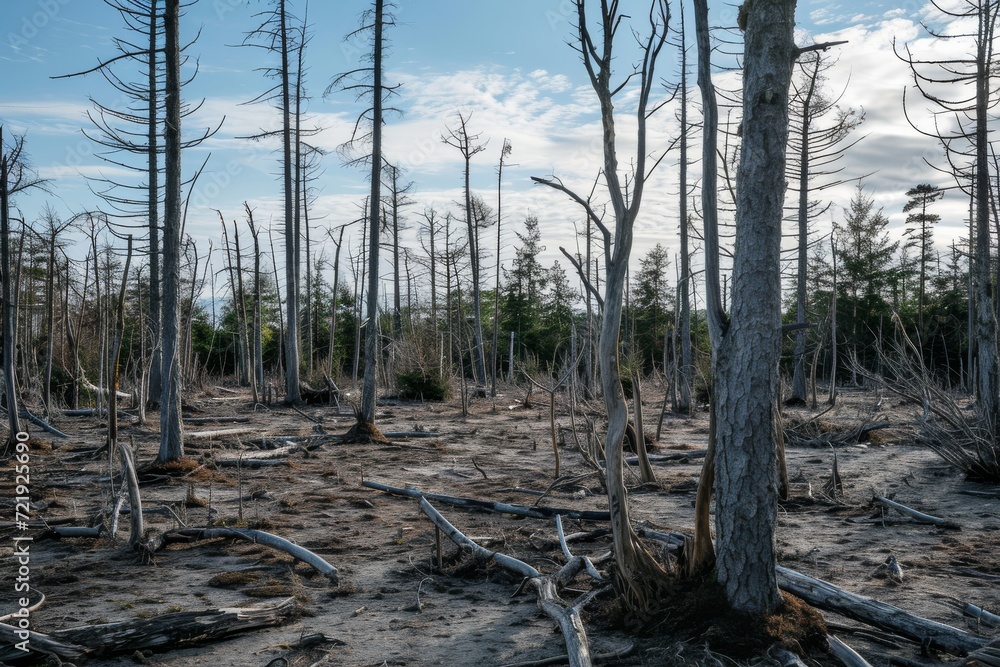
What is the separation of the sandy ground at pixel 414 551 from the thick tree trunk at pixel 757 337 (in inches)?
19.1

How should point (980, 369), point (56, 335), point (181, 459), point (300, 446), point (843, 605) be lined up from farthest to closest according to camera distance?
point (56, 335)
point (300, 446)
point (181, 459)
point (980, 369)
point (843, 605)

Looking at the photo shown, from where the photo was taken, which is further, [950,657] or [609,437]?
[609,437]

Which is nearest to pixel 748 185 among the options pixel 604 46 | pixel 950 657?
pixel 604 46

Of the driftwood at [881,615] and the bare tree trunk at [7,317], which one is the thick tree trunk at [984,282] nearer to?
the driftwood at [881,615]

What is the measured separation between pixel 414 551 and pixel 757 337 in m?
3.45

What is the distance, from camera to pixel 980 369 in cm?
867

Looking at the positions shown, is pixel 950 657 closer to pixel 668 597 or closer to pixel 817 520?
pixel 668 597

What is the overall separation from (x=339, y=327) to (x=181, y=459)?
30.7 meters

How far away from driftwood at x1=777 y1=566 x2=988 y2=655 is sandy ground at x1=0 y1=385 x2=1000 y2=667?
0.28 feet

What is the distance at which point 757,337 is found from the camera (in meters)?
3.47

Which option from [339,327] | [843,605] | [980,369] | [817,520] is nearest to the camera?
[843,605]

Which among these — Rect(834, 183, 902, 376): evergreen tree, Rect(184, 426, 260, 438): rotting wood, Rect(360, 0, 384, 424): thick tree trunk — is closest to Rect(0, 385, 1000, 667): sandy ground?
Rect(184, 426, 260, 438): rotting wood

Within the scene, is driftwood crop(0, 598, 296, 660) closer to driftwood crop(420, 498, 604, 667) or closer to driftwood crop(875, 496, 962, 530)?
driftwood crop(420, 498, 604, 667)

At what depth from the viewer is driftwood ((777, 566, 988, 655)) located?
339 cm
